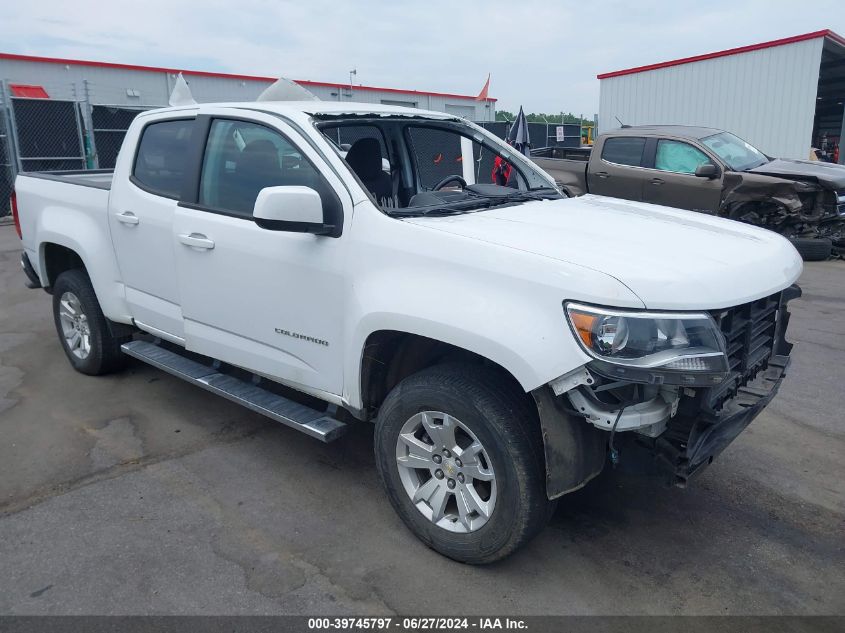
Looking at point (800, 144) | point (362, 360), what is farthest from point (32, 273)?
A: point (800, 144)

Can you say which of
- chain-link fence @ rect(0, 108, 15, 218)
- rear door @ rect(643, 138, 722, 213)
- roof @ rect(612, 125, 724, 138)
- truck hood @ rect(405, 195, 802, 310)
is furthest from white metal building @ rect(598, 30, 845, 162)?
chain-link fence @ rect(0, 108, 15, 218)

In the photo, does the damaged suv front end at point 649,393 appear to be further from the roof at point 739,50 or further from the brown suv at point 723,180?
the roof at point 739,50

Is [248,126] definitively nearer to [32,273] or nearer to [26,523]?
[26,523]

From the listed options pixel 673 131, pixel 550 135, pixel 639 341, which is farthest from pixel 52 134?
pixel 639 341

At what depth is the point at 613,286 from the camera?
2.44 metres

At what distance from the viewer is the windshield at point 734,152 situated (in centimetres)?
981

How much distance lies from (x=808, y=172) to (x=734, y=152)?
103 cm

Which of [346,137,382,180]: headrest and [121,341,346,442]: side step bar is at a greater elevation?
[346,137,382,180]: headrest

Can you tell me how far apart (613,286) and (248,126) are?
225 centimetres

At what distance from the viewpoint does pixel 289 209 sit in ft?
9.84

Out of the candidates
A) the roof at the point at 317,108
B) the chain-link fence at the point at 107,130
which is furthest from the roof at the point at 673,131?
the chain-link fence at the point at 107,130

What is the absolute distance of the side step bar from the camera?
11.1 ft

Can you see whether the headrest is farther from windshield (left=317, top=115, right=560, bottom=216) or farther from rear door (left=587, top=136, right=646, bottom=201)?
rear door (left=587, top=136, right=646, bottom=201)

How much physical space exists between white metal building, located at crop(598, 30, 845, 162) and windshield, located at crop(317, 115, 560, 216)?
14802mm
